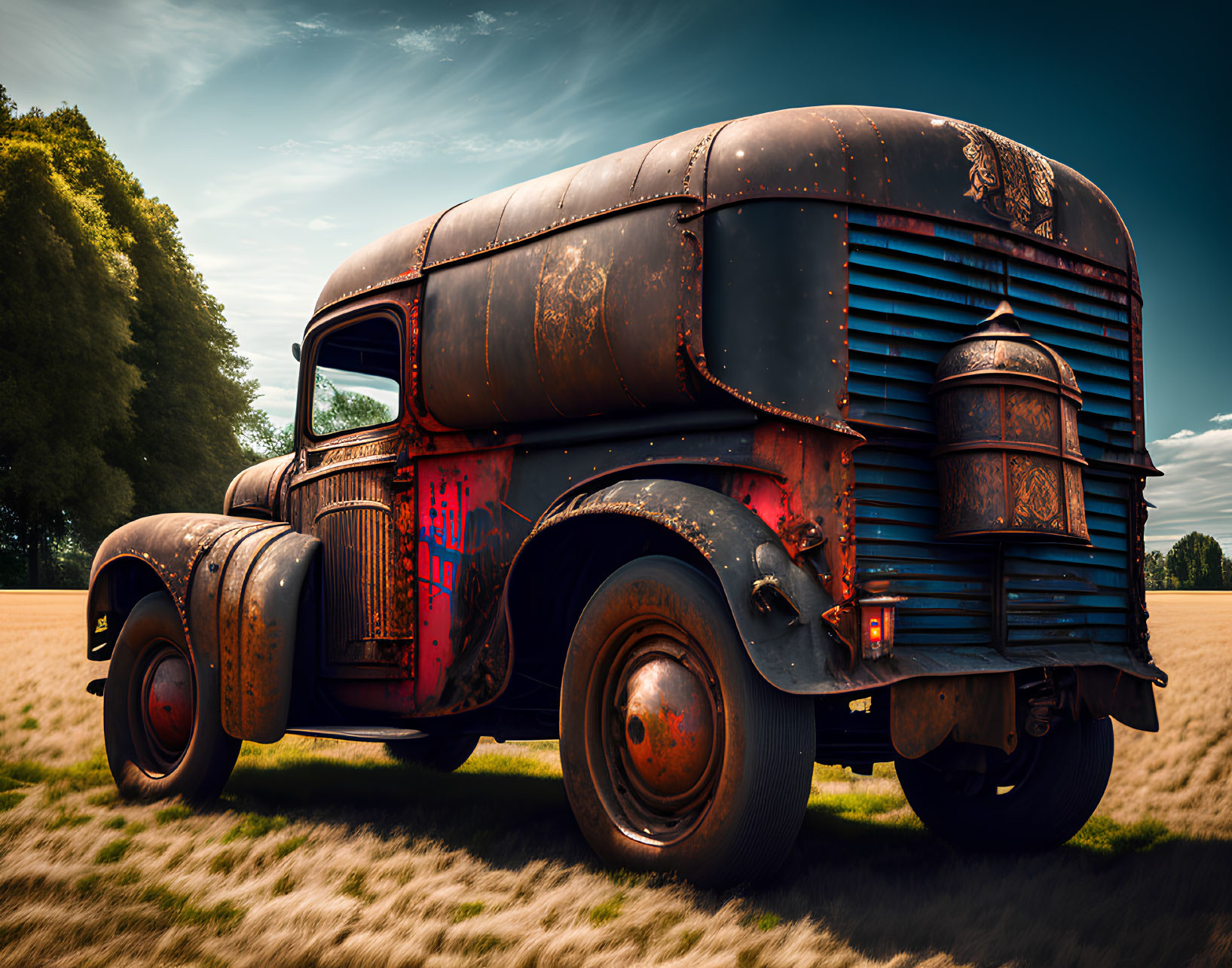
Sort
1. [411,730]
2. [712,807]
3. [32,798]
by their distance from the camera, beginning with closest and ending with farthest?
[712,807]
[411,730]
[32,798]

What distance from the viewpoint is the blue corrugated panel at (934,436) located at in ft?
12.0

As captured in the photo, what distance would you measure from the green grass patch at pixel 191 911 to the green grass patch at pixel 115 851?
0.57 metres

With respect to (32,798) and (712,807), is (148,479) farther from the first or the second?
(712,807)

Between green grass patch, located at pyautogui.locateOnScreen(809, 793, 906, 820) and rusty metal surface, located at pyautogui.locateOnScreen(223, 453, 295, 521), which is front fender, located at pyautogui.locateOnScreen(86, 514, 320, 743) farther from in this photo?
green grass patch, located at pyautogui.locateOnScreen(809, 793, 906, 820)

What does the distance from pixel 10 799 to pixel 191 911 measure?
2.35 meters

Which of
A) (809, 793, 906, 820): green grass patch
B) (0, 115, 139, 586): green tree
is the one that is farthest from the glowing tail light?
(0, 115, 139, 586): green tree

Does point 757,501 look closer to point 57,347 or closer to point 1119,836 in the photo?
point 1119,836

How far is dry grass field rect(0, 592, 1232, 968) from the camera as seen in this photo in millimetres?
2965

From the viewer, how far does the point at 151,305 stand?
29125 mm

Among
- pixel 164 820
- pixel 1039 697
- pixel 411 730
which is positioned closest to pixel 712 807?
pixel 1039 697

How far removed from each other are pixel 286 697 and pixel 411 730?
2.30 feet

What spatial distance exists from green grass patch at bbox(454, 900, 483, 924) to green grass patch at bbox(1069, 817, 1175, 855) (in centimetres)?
270

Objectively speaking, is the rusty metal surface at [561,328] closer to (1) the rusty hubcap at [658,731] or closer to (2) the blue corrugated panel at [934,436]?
(2) the blue corrugated panel at [934,436]

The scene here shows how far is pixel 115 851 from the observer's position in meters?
4.10
